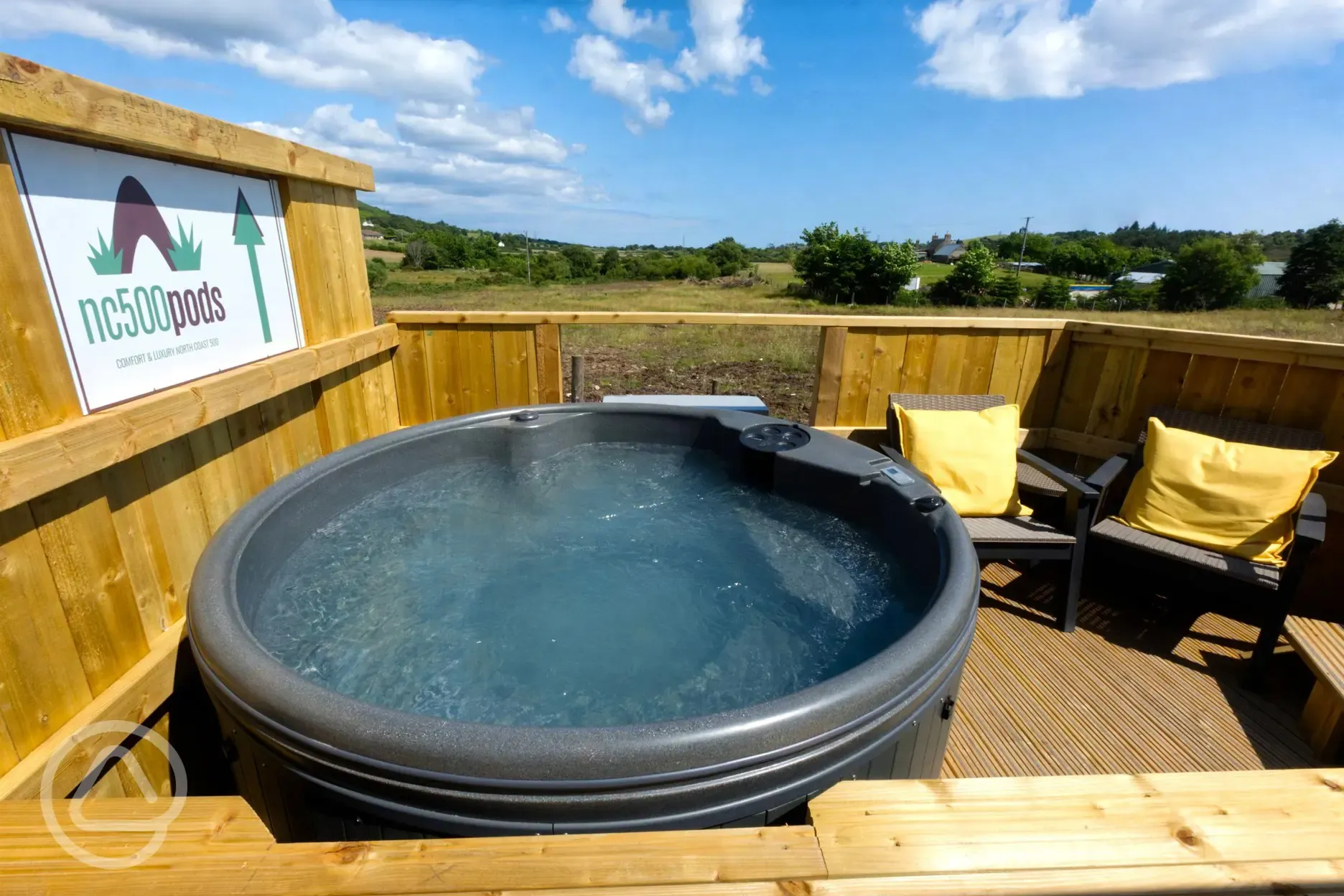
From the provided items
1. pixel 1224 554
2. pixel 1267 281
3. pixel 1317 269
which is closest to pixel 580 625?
pixel 1224 554

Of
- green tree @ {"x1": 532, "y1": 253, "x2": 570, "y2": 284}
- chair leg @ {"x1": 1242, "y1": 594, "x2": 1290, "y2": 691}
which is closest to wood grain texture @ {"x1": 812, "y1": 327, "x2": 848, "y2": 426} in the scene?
chair leg @ {"x1": 1242, "y1": 594, "x2": 1290, "y2": 691}

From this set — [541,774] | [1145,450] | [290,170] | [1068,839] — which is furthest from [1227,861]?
[290,170]

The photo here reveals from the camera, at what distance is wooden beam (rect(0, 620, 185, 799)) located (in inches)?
46.2

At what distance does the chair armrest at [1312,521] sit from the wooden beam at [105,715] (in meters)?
3.36

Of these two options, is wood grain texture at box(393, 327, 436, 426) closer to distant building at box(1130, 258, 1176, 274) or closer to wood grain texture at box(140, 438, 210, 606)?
wood grain texture at box(140, 438, 210, 606)

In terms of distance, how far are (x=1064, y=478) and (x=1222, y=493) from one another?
21.1 inches

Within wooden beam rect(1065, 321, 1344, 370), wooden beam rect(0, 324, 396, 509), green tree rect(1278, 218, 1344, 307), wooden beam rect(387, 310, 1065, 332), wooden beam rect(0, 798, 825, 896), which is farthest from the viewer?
green tree rect(1278, 218, 1344, 307)

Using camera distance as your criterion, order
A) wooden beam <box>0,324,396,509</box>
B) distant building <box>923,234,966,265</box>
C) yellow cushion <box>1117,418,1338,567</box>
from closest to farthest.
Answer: wooden beam <box>0,324,396,509</box>, yellow cushion <box>1117,418,1338,567</box>, distant building <box>923,234,966,265</box>

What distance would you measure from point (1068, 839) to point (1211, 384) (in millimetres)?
2725

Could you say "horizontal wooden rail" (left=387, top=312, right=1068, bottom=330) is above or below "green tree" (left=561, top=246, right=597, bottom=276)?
above

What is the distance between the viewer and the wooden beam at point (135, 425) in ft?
3.77

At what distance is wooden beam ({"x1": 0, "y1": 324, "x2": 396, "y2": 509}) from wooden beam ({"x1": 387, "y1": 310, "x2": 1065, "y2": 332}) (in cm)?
88

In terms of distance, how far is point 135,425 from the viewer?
1.44m

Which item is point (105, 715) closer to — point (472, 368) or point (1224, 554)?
point (472, 368)
